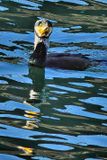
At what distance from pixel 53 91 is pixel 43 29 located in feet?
7.74

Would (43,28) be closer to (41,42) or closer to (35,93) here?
(41,42)

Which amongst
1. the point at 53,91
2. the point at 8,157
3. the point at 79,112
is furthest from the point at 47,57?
the point at 8,157

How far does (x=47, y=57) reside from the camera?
13805mm

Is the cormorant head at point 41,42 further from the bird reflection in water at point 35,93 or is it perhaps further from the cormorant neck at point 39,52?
the bird reflection in water at point 35,93

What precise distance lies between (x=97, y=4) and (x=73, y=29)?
2.86 m

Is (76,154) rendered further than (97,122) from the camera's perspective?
No

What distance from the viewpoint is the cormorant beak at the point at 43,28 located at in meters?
13.7

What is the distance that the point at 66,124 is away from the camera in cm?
999

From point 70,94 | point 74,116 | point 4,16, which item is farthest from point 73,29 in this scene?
A: point 74,116

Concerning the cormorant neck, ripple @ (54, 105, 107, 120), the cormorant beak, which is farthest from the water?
the cormorant beak

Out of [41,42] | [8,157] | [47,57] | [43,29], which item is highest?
[43,29]

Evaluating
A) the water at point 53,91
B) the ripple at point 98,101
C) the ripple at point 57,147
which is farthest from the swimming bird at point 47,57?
the ripple at point 57,147

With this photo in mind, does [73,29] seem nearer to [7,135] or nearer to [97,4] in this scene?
[97,4]

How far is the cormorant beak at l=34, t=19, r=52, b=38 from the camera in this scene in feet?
44.8
